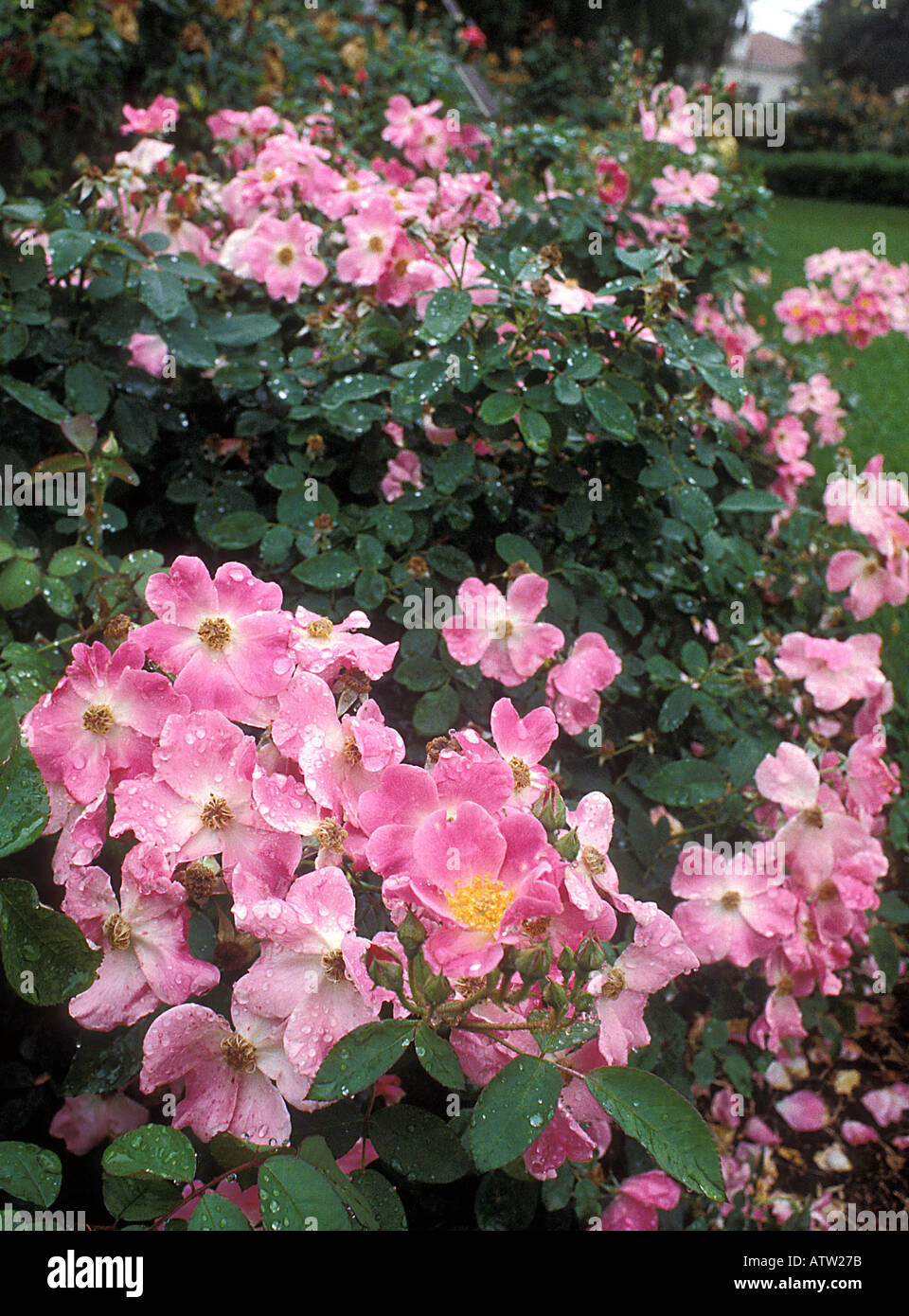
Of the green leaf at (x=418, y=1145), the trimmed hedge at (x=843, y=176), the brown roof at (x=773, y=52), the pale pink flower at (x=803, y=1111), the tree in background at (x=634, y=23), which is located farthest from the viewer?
the brown roof at (x=773, y=52)

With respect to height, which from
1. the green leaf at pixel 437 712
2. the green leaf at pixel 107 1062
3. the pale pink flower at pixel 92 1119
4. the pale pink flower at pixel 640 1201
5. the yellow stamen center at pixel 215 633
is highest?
the yellow stamen center at pixel 215 633

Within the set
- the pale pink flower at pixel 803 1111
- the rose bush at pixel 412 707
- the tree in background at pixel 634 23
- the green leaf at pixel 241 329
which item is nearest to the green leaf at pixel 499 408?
the rose bush at pixel 412 707

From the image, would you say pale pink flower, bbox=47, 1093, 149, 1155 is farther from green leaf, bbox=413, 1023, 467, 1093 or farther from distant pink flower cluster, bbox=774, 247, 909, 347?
distant pink flower cluster, bbox=774, 247, 909, 347

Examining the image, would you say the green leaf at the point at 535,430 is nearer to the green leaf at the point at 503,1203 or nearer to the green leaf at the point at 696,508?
the green leaf at the point at 696,508

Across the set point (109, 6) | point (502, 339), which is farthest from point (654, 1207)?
point (109, 6)

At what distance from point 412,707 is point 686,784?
36 centimetres

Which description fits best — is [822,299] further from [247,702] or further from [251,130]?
[247,702]

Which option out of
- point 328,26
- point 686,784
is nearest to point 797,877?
point 686,784

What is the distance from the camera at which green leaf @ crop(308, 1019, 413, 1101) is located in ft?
1.90

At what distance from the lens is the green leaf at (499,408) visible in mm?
1110

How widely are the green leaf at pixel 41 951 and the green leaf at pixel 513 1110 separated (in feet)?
0.87

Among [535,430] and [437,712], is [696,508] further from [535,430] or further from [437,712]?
[437,712]

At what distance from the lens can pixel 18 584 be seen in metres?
0.98

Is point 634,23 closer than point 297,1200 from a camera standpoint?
No
